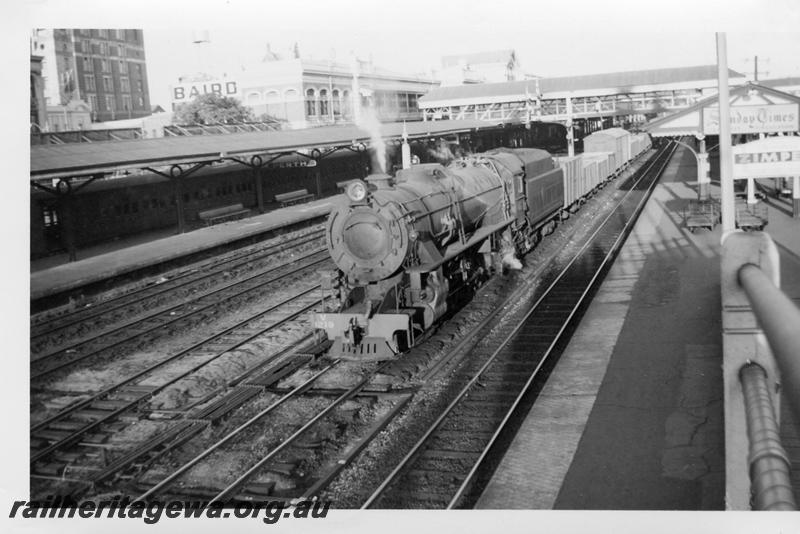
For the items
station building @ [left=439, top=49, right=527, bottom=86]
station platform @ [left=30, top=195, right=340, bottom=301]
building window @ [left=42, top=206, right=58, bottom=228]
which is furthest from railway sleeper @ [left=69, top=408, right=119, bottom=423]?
station building @ [left=439, top=49, right=527, bottom=86]

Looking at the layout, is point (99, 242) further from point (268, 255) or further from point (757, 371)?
point (757, 371)

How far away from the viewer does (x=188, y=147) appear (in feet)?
67.7

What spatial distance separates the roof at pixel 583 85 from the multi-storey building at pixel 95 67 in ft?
44.4

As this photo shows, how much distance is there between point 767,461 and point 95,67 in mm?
15461

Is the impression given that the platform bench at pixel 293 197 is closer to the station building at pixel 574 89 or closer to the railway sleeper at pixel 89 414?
the station building at pixel 574 89

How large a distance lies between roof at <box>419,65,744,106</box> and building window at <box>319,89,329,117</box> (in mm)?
4366

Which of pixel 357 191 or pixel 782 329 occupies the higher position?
pixel 357 191

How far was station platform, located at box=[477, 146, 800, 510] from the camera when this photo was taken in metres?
6.42

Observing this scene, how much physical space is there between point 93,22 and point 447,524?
253 inches

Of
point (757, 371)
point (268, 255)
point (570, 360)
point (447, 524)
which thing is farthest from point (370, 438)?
point (268, 255)

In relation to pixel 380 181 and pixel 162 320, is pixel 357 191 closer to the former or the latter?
pixel 380 181

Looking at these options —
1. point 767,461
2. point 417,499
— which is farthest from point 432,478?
point 767,461

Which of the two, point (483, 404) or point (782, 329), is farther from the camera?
point (483, 404)

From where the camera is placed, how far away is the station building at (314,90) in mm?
24781
